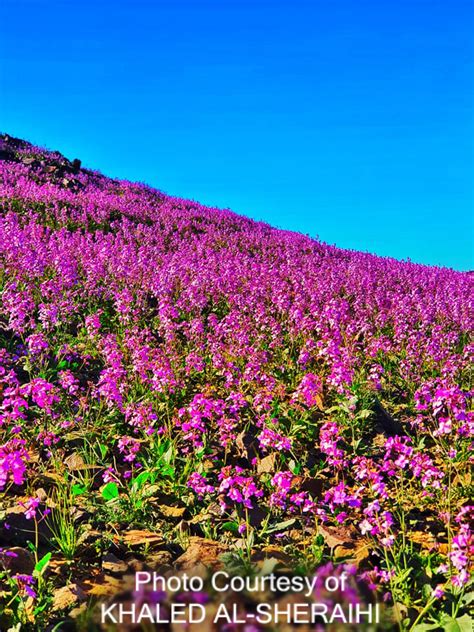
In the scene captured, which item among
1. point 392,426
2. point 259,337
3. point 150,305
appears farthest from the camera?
point 150,305

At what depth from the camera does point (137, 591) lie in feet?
8.29

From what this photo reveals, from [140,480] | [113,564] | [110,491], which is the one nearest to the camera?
[113,564]

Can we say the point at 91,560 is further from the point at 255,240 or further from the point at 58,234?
the point at 255,240

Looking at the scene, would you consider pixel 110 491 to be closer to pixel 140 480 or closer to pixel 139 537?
pixel 140 480

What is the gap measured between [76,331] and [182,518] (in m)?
5.27

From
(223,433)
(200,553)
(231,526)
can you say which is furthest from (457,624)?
(223,433)

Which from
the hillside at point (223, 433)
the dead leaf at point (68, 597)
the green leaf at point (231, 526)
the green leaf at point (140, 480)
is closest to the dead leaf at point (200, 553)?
the hillside at point (223, 433)

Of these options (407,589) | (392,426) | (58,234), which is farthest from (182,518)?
(58,234)

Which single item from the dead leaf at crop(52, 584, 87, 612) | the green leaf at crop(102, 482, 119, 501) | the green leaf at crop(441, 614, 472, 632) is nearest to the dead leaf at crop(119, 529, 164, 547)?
the green leaf at crop(102, 482, 119, 501)

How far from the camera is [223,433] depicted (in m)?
5.41

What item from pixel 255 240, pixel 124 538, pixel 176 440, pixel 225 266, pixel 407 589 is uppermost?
pixel 255 240

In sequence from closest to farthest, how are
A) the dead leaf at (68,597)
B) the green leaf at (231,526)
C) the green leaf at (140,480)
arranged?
the dead leaf at (68,597) → the green leaf at (231,526) → the green leaf at (140,480)

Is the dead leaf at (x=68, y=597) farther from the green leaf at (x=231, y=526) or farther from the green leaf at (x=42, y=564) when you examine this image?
the green leaf at (x=231, y=526)

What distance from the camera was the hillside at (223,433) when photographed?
3691 mm
